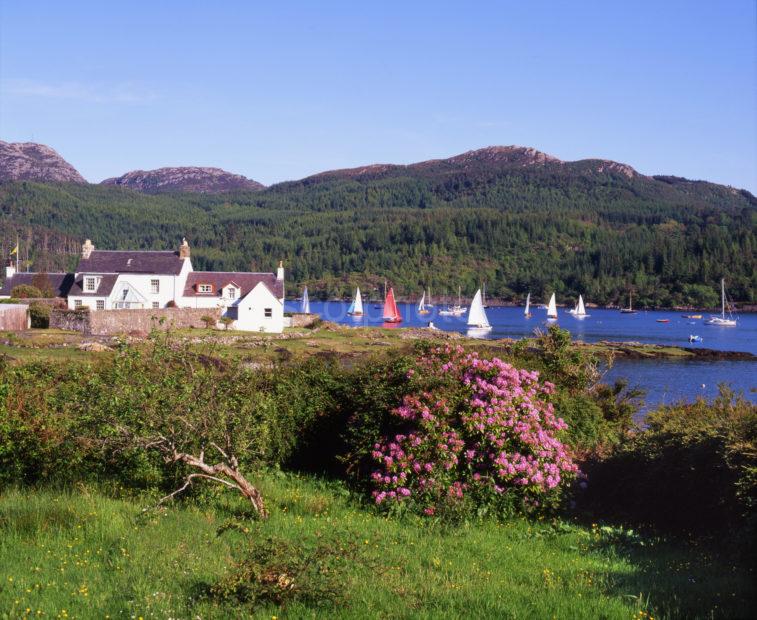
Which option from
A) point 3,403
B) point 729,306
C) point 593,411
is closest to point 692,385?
point 593,411

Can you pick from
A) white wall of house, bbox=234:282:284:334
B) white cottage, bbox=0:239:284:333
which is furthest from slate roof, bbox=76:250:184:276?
white wall of house, bbox=234:282:284:334

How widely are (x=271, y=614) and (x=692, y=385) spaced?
53.7m

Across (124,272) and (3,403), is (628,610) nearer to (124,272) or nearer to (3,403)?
(3,403)

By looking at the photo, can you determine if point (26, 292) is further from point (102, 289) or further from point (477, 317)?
point (477, 317)

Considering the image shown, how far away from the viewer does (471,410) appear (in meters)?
13.3

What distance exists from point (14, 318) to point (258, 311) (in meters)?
19.9

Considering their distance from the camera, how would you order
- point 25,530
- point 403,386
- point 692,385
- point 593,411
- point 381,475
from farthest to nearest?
point 692,385 → point 593,411 → point 403,386 → point 381,475 → point 25,530

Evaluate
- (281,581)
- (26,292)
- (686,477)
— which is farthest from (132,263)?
(281,581)

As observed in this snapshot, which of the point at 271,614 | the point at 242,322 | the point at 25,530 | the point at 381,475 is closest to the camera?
the point at 271,614

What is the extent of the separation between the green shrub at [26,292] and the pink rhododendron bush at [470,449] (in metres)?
61.9

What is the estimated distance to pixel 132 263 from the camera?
70000 millimetres

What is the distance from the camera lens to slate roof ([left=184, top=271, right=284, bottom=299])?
69312 mm

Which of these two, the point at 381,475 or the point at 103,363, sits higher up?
the point at 103,363

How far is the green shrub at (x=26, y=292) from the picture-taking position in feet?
224
